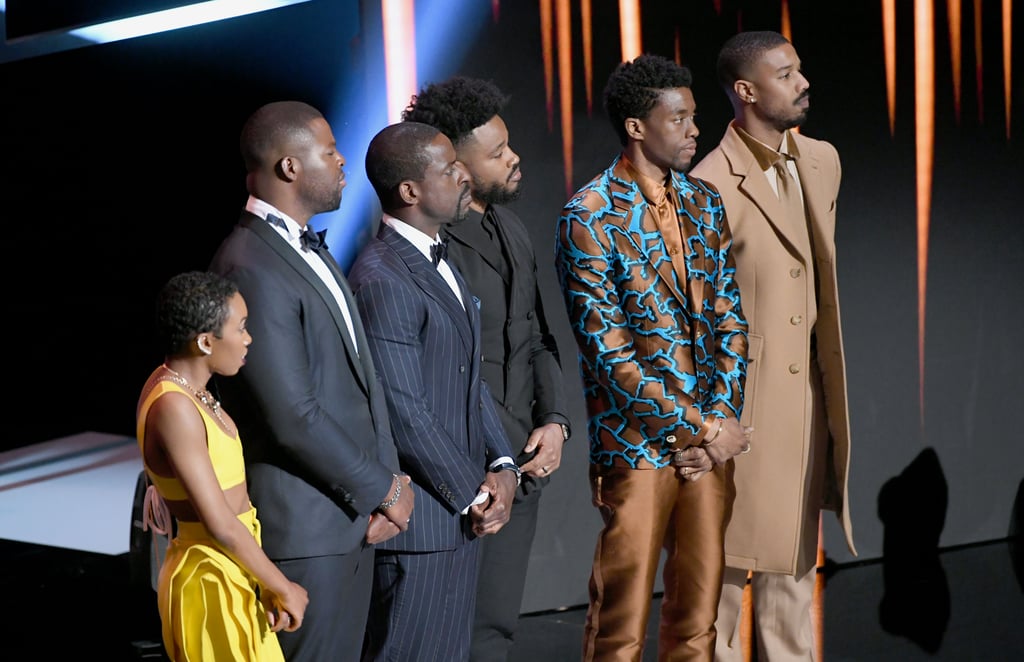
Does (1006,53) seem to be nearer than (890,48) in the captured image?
No

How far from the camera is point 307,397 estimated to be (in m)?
2.63

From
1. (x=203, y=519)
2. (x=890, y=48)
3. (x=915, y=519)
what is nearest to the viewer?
(x=203, y=519)

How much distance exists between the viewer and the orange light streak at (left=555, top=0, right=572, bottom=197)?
4668 mm

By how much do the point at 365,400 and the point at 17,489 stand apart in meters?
4.53

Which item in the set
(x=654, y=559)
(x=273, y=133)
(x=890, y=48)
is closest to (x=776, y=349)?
(x=654, y=559)

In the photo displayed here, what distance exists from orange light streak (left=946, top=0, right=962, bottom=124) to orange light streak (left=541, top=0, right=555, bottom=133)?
195 cm

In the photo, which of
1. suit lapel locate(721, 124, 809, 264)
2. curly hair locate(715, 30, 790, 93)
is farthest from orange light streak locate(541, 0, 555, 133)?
suit lapel locate(721, 124, 809, 264)

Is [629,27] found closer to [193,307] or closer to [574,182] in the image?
[574,182]

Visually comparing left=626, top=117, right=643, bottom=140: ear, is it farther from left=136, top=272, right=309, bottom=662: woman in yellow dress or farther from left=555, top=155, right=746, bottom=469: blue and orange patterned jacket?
left=136, top=272, right=309, bottom=662: woman in yellow dress

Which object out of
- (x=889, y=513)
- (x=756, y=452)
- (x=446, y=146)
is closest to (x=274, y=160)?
(x=446, y=146)

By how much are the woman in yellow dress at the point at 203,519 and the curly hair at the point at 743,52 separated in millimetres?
1709

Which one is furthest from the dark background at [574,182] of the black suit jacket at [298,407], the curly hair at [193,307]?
the curly hair at [193,307]

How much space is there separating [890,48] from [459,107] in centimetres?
270

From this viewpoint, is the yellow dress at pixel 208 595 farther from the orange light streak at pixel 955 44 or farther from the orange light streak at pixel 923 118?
the orange light streak at pixel 955 44
